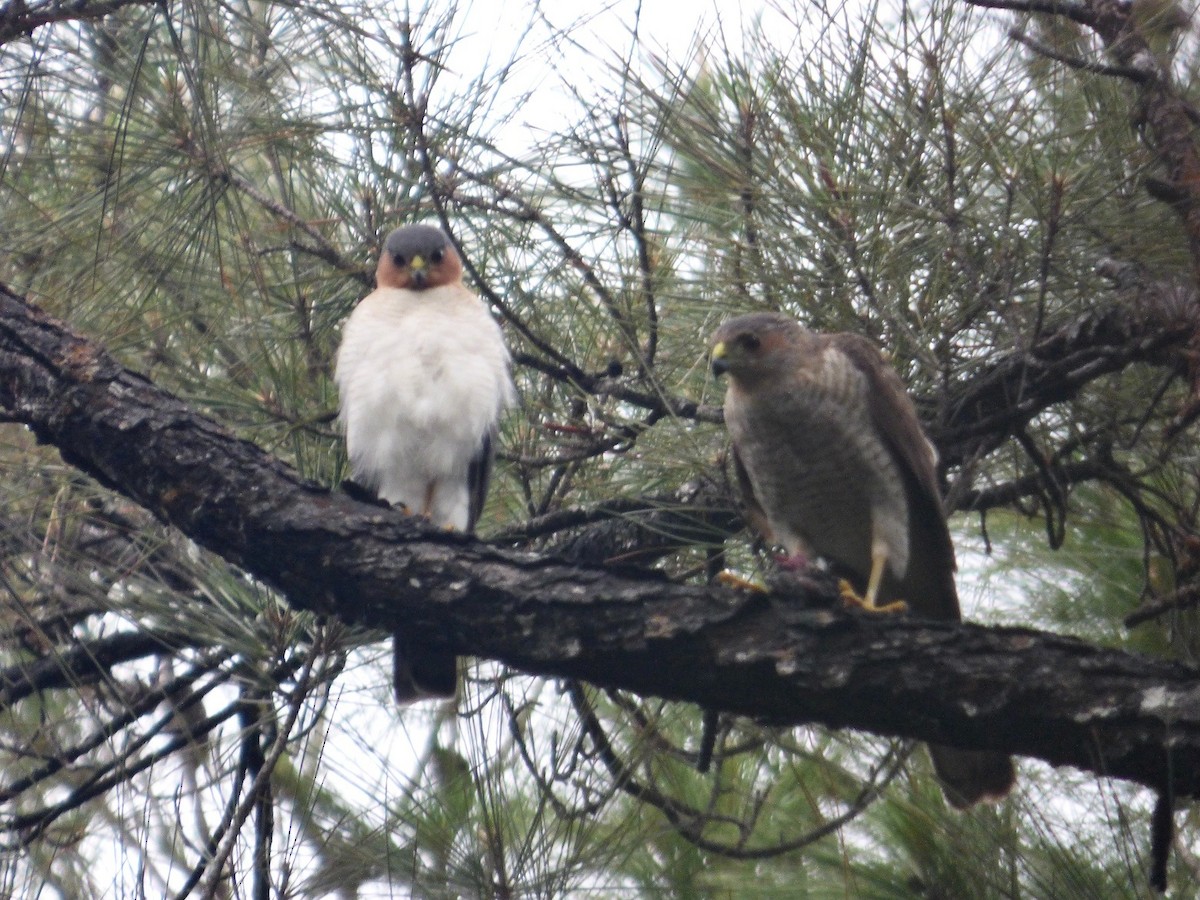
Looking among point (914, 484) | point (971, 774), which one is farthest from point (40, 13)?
point (971, 774)

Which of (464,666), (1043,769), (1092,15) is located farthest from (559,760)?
(1092,15)

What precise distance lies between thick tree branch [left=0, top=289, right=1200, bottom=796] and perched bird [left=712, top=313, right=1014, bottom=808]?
2.13ft

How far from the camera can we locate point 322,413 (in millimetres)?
3586

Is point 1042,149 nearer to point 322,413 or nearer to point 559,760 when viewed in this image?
point 559,760

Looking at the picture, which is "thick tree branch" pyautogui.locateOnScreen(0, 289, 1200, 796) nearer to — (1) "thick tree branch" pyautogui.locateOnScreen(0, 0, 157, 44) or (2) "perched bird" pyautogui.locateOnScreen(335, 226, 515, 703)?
(1) "thick tree branch" pyautogui.locateOnScreen(0, 0, 157, 44)

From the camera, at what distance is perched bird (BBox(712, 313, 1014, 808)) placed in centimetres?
294

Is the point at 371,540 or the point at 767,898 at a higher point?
the point at 371,540

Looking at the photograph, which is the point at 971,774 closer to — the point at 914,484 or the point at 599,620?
the point at 914,484

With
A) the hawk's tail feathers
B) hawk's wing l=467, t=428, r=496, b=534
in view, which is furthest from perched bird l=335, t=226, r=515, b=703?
the hawk's tail feathers

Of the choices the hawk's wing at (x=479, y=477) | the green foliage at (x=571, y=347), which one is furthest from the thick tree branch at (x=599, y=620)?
the hawk's wing at (x=479, y=477)

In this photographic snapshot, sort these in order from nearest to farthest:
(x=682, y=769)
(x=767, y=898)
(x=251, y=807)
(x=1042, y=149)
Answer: (x=251, y=807), (x=1042, y=149), (x=767, y=898), (x=682, y=769)

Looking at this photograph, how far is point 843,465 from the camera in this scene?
3.10 meters

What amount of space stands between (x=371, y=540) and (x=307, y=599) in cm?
17

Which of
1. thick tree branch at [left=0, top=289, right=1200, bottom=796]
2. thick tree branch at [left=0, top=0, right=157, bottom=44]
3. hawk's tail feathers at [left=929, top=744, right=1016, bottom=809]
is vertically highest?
thick tree branch at [left=0, top=0, right=157, bottom=44]
